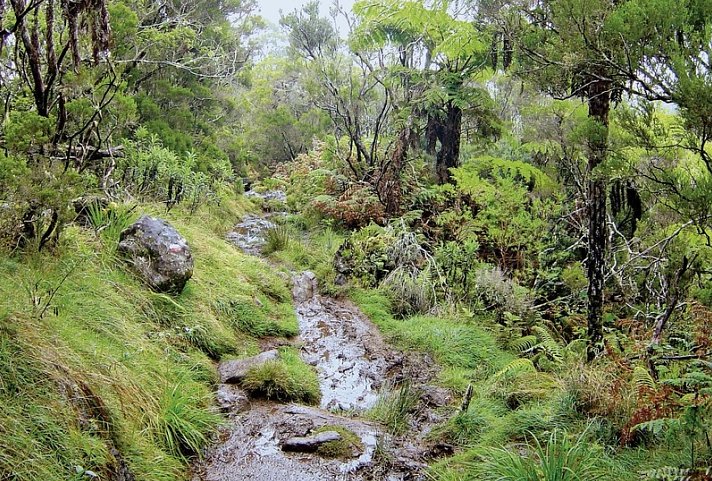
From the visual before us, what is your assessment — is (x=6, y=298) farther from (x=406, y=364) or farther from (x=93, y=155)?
(x=406, y=364)

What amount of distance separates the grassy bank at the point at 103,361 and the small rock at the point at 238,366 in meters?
0.13

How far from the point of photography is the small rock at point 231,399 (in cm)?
424

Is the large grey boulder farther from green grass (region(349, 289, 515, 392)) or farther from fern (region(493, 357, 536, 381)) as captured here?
fern (region(493, 357, 536, 381))

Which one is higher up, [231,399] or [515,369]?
[515,369]

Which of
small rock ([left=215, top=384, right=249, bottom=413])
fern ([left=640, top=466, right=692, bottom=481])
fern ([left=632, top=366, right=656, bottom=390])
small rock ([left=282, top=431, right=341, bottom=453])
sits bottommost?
small rock ([left=282, top=431, right=341, bottom=453])

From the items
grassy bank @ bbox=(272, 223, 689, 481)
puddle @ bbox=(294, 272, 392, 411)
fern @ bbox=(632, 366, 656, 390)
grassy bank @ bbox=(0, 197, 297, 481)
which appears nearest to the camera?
grassy bank @ bbox=(0, 197, 297, 481)

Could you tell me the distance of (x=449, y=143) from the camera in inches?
425

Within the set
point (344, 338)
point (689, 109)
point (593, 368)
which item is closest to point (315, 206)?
point (344, 338)

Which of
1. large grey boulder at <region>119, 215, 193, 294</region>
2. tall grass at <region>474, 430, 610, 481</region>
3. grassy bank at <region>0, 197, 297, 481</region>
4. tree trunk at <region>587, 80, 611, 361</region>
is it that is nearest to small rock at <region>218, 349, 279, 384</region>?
grassy bank at <region>0, 197, 297, 481</region>

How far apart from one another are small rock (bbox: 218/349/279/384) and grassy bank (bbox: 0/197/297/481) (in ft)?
0.43

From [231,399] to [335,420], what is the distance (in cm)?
91

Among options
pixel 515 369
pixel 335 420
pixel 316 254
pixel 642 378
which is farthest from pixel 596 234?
pixel 316 254

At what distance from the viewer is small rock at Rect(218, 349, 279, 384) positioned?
4671 mm

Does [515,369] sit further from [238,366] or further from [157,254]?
[157,254]
